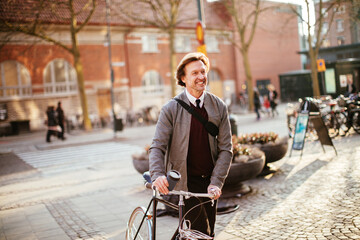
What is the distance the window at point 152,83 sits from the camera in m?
33.8

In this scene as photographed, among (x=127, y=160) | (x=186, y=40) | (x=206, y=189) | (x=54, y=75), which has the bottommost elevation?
(x=127, y=160)

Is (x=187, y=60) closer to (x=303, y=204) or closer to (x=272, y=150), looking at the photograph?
(x=303, y=204)

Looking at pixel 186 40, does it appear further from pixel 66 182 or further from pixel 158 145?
pixel 158 145

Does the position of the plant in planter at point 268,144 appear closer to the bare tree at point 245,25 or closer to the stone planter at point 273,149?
the stone planter at point 273,149

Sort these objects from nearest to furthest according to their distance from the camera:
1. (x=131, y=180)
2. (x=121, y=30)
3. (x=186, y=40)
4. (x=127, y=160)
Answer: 1. (x=131, y=180)
2. (x=127, y=160)
3. (x=121, y=30)
4. (x=186, y=40)

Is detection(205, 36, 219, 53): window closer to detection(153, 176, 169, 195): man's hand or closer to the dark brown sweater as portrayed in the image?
the dark brown sweater

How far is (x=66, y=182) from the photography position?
9.98 meters

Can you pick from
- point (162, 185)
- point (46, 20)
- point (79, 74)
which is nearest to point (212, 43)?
point (46, 20)

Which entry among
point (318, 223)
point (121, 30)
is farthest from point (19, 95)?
point (318, 223)

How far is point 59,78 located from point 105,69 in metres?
3.68

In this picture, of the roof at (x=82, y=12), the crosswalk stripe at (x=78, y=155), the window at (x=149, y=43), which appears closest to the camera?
the crosswalk stripe at (x=78, y=155)

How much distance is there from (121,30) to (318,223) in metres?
29.3

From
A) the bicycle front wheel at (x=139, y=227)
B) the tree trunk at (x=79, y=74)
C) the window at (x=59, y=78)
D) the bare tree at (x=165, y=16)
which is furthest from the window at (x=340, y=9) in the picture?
the window at (x=59, y=78)

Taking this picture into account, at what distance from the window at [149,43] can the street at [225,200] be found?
74.0 ft
